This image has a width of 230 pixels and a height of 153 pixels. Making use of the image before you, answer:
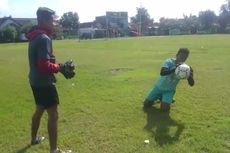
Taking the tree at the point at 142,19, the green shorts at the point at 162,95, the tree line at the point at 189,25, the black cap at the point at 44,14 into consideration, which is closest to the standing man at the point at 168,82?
the green shorts at the point at 162,95

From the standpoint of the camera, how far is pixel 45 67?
20.6 ft

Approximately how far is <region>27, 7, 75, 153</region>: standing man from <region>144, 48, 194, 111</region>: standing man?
3161mm

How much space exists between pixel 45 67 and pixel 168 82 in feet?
13.6

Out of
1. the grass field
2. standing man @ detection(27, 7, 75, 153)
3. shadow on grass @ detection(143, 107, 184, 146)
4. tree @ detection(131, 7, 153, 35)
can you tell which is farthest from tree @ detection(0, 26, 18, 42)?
standing man @ detection(27, 7, 75, 153)

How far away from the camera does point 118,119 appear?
29.8ft

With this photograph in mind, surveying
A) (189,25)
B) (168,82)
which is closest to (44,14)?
Result: (168,82)

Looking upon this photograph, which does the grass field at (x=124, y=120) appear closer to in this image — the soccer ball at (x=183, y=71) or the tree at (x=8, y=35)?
the soccer ball at (x=183, y=71)

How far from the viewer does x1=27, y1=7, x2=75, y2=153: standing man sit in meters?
6.34

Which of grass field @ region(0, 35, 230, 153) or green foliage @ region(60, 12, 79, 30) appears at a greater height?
green foliage @ region(60, 12, 79, 30)

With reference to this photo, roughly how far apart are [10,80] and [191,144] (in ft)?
37.3

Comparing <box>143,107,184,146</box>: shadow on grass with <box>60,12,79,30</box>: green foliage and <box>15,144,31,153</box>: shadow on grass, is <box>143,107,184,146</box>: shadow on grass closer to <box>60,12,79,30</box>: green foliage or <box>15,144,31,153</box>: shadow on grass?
<box>15,144,31,153</box>: shadow on grass

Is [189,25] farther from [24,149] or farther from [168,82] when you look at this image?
[24,149]

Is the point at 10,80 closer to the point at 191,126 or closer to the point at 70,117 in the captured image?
the point at 70,117

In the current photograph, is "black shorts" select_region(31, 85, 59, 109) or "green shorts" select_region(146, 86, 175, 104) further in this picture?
"green shorts" select_region(146, 86, 175, 104)
